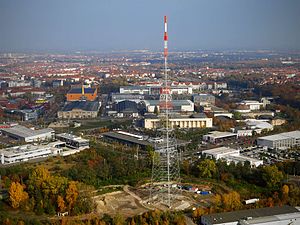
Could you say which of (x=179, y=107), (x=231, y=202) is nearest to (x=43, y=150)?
(x=231, y=202)

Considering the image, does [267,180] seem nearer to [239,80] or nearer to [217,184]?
[217,184]

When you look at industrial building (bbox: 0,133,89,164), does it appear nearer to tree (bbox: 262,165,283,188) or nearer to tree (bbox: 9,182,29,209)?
tree (bbox: 9,182,29,209)

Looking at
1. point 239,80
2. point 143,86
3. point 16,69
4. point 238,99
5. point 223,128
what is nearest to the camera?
point 223,128

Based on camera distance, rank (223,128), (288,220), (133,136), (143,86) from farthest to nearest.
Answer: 1. (143,86)
2. (223,128)
3. (133,136)
4. (288,220)

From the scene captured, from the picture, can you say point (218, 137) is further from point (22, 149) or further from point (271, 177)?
point (22, 149)

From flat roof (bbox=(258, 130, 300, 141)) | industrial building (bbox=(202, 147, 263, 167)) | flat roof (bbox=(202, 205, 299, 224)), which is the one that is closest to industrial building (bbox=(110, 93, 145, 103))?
flat roof (bbox=(258, 130, 300, 141))

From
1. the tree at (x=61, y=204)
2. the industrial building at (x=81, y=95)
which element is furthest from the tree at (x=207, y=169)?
the industrial building at (x=81, y=95)

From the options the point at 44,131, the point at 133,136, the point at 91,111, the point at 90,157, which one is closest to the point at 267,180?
the point at 90,157

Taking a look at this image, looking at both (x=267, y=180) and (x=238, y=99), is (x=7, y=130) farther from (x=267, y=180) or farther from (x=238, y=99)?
(x=238, y=99)

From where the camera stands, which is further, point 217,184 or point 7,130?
point 7,130
